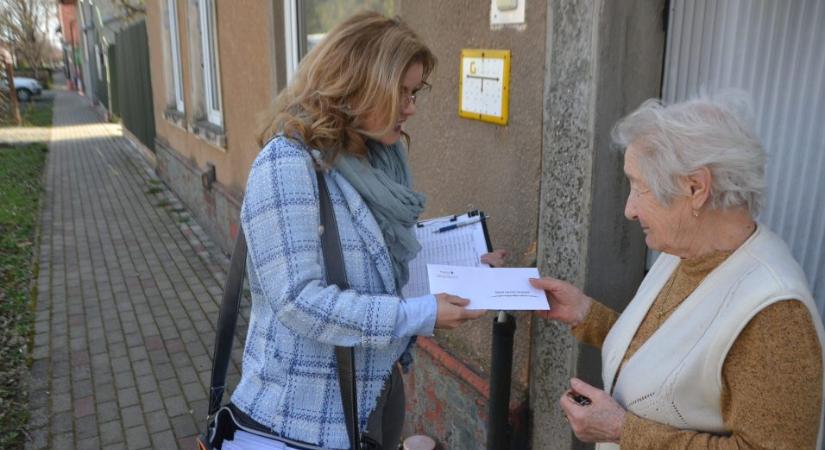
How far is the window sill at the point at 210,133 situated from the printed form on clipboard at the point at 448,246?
529cm

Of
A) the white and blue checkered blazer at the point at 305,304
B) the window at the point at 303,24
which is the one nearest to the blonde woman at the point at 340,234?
the white and blue checkered blazer at the point at 305,304

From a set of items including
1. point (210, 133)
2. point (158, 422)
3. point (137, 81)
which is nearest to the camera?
point (158, 422)

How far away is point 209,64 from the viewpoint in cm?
793

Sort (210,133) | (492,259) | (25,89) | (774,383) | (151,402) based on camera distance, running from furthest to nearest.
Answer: (25,89), (210,133), (151,402), (492,259), (774,383)

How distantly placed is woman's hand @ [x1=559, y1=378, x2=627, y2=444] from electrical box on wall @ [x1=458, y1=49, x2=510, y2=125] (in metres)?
1.27

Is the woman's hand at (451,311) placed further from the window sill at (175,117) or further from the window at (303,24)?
the window sill at (175,117)

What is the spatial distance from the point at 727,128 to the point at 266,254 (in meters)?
1.11

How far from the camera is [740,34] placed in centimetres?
189

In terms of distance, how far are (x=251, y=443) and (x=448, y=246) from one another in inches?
34.9

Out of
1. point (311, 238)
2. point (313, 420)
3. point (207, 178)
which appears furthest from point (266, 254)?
point (207, 178)

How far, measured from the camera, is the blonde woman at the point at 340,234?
1.55 m

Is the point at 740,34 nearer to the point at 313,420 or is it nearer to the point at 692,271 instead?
the point at 692,271

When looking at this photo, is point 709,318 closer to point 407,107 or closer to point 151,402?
point 407,107

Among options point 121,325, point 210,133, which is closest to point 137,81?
point 210,133
